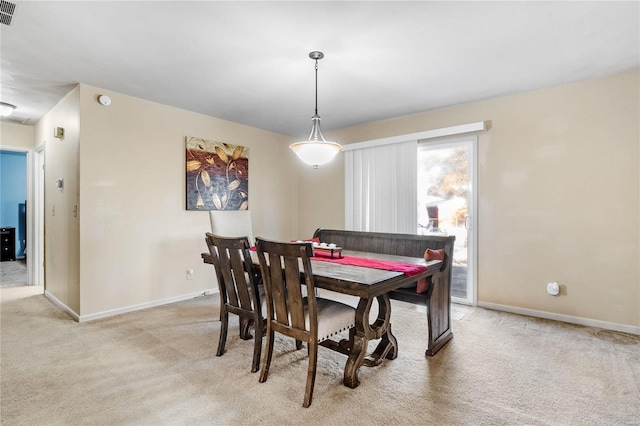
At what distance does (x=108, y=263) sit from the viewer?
344 cm

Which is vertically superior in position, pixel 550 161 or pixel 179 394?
pixel 550 161

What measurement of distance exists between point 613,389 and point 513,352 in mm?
620

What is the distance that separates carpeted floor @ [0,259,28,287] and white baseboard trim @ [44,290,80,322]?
1.23 m

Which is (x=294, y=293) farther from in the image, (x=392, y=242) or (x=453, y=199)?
(x=453, y=199)

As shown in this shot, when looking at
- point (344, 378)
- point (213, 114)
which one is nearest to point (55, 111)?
point (213, 114)

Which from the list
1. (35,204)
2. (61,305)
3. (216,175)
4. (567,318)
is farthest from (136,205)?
(567,318)

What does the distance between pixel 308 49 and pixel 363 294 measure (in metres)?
1.92

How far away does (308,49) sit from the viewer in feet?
8.30

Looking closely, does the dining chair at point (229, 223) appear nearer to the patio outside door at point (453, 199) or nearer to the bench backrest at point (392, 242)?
the bench backrest at point (392, 242)

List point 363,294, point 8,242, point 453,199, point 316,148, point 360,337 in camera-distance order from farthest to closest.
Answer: point 8,242
point 453,199
point 316,148
point 360,337
point 363,294

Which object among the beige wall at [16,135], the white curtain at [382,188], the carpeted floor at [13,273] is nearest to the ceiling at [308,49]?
the white curtain at [382,188]

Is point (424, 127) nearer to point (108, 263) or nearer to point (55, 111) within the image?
point (108, 263)

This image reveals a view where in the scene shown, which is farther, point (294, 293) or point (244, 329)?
point (244, 329)

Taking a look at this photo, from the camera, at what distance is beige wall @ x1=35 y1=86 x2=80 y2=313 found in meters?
3.35
